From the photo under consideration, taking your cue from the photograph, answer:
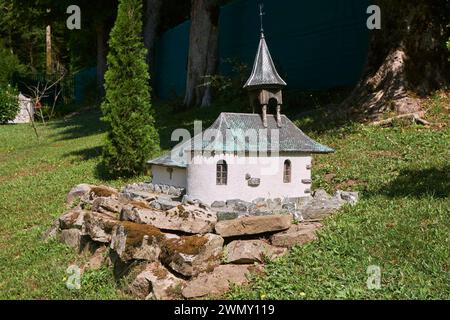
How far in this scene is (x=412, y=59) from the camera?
533 inches

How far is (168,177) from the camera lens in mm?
9375

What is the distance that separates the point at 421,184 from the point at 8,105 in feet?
84.5

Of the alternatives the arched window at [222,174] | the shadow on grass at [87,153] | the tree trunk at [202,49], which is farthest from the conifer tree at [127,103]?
the tree trunk at [202,49]

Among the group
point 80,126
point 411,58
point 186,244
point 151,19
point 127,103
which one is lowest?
point 186,244

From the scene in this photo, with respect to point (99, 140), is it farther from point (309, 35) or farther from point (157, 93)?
point (157, 93)

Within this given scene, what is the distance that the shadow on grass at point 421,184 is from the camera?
841cm

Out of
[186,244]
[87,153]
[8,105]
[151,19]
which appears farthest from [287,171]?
[8,105]

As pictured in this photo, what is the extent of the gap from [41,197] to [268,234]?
6522 mm

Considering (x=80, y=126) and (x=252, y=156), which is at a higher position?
(x=80, y=126)

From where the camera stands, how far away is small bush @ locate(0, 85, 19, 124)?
2984 centimetres

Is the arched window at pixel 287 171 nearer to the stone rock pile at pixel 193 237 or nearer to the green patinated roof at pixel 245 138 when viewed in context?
the green patinated roof at pixel 245 138

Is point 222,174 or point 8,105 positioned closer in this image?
point 222,174

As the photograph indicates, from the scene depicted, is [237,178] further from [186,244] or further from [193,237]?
[186,244]

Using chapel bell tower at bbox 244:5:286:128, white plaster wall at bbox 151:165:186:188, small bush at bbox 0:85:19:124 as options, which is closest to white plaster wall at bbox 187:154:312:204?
white plaster wall at bbox 151:165:186:188
